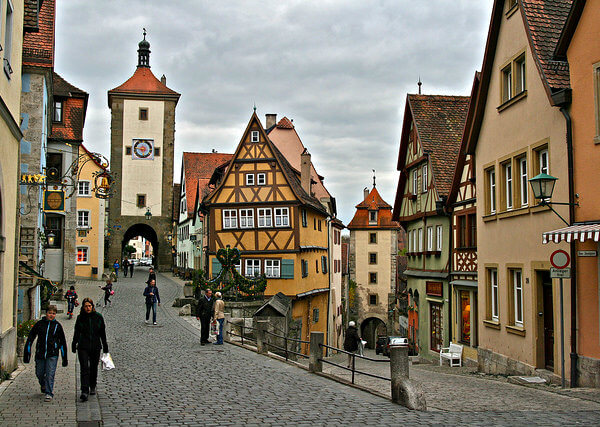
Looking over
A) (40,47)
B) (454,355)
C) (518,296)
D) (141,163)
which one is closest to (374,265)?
(141,163)

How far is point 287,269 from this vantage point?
114 ft

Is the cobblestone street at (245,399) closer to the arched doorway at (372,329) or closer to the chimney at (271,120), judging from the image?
the chimney at (271,120)

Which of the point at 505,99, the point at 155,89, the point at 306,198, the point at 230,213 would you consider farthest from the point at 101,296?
the point at 155,89

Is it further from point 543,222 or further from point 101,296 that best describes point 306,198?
point 543,222

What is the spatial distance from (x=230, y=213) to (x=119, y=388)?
23882 mm

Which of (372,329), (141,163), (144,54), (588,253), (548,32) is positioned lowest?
(372,329)

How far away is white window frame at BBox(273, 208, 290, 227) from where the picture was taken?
3547 cm

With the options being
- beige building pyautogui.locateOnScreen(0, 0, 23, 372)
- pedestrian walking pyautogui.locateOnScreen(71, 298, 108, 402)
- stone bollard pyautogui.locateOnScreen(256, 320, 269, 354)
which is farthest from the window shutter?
pedestrian walking pyautogui.locateOnScreen(71, 298, 108, 402)

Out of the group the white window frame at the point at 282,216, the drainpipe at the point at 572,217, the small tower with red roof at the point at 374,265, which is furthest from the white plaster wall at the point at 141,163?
the drainpipe at the point at 572,217

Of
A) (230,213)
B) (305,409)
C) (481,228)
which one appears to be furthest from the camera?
(230,213)

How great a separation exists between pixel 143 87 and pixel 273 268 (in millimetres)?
36363

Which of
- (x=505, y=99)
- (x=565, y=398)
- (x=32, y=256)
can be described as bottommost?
(x=565, y=398)

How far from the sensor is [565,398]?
1191 centimetres

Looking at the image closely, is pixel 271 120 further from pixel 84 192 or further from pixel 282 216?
pixel 282 216
